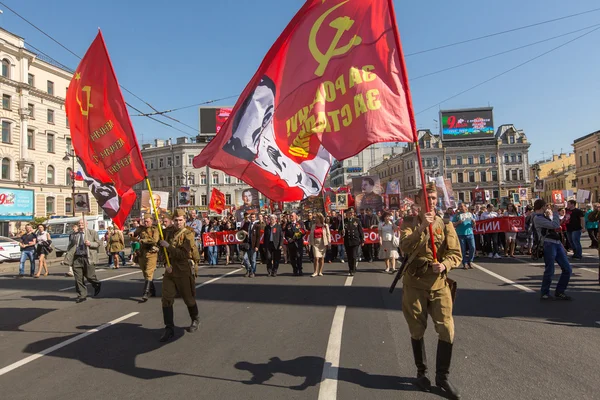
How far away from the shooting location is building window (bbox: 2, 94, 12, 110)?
4316 centimetres

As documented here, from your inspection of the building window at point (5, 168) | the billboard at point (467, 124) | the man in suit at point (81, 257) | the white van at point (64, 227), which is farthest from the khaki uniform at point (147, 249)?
the billboard at point (467, 124)

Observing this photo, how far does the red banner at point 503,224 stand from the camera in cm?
1397

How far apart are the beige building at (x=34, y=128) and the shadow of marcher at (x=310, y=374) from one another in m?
44.5

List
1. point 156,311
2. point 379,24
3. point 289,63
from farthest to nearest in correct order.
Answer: point 156,311 < point 289,63 < point 379,24

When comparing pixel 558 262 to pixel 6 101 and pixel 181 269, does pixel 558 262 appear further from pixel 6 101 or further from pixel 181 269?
pixel 6 101

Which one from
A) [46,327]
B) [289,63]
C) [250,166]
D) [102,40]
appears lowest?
[46,327]

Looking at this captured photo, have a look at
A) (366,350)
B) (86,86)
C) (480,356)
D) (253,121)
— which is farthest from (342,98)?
(86,86)

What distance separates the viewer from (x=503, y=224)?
14148 millimetres

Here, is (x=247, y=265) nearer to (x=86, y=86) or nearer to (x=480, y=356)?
(x=86, y=86)

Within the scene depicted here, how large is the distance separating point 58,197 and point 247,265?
4708cm

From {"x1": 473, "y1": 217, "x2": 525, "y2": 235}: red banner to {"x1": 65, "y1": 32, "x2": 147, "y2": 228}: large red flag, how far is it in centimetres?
1227

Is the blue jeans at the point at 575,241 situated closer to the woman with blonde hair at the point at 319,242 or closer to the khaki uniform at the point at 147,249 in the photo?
the woman with blonde hair at the point at 319,242

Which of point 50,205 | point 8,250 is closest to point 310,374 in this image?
point 8,250

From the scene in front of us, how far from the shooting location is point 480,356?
181 inches
